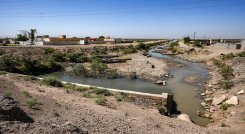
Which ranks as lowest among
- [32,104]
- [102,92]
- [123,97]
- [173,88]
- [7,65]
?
[173,88]

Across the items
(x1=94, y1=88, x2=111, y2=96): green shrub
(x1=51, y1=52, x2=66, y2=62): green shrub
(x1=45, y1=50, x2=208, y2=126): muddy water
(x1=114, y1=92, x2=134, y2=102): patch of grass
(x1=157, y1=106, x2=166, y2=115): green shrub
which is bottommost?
(x1=45, y1=50, x2=208, y2=126): muddy water

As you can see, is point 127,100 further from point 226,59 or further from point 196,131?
point 226,59

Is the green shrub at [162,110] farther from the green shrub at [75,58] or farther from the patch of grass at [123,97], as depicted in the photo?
the green shrub at [75,58]

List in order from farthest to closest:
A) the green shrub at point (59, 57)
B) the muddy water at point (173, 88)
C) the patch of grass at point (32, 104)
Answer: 1. the green shrub at point (59, 57)
2. the muddy water at point (173, 88)
3. the patch of grass at point (32, 104)

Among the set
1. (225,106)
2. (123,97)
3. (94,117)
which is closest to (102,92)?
(123,97)

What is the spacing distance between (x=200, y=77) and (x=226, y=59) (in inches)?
558

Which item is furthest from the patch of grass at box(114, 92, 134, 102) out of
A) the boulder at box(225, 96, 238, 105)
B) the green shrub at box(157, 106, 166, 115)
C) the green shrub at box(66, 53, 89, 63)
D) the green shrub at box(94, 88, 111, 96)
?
the green shrub at box(66, 53, 89, 63)

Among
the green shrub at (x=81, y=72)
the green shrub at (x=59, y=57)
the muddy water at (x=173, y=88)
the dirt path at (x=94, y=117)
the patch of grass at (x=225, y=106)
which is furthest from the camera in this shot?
the green shrub at (x=59, y=57)

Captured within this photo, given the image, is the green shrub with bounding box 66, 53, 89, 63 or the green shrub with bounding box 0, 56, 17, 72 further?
the green shrub with bounding box 66, 53, 89, 63

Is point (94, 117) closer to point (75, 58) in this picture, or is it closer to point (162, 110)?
point (162, 110)

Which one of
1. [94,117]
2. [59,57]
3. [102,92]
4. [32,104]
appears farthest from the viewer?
[59,57]

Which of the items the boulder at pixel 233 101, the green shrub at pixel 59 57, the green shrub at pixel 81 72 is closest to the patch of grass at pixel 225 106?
the boulder at pixel 233 101

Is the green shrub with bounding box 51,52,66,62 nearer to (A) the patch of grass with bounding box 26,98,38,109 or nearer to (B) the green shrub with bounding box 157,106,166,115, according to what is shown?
(B) the green shrub with bounding box 157,106,166,115

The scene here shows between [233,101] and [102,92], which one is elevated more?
[102,92]
